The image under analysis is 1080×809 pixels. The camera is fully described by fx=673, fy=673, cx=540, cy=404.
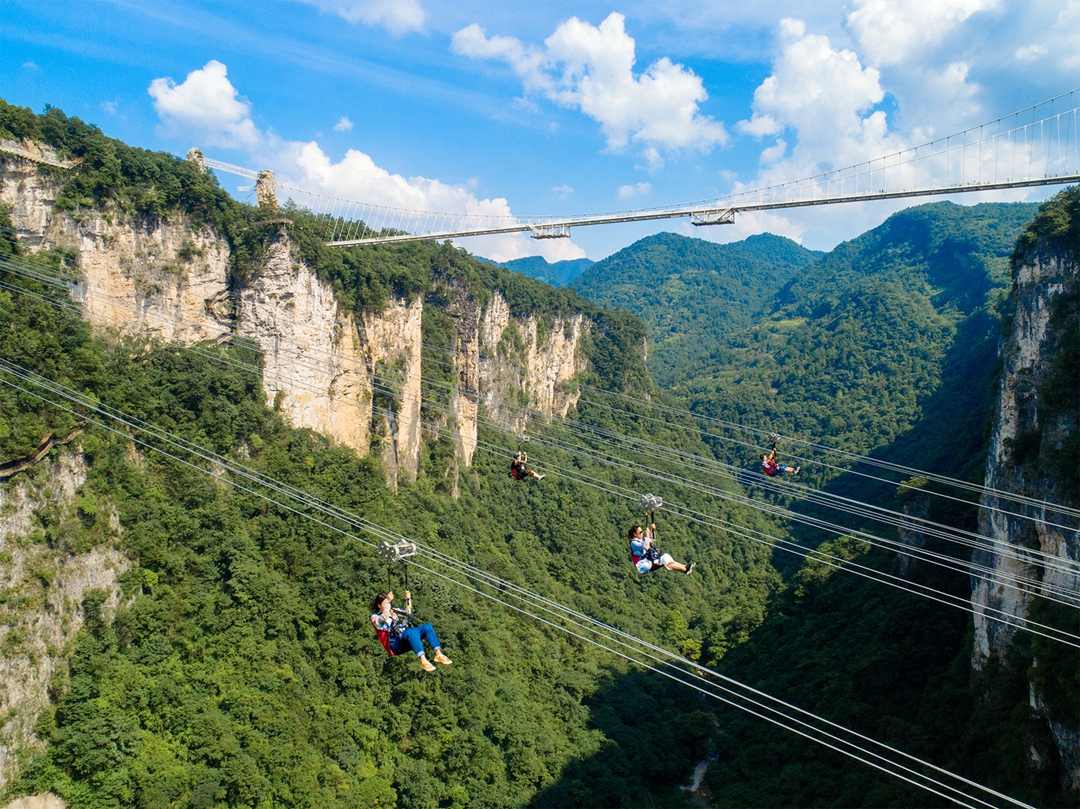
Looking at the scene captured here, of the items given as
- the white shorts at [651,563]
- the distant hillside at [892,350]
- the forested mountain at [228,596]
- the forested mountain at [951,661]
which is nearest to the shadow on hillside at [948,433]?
the distant hillside at [892,350]

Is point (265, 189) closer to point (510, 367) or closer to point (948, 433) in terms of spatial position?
point (510, 367)

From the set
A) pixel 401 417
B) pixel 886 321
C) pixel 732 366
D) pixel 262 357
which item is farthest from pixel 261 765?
pixel 732 366

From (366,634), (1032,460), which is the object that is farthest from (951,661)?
(366,634)

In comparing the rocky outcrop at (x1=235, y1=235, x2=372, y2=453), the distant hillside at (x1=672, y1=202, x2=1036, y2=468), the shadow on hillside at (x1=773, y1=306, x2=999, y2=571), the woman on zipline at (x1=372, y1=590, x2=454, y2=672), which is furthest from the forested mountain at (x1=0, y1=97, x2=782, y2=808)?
the distant hillside at (x1=672, y1=202, x2=1036, y2=468)

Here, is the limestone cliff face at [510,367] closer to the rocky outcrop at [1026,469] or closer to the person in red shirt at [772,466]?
the person in red shirt at [772,466]

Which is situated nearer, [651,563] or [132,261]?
[651,563]

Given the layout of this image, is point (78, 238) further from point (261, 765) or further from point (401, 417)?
point (261, 765)
